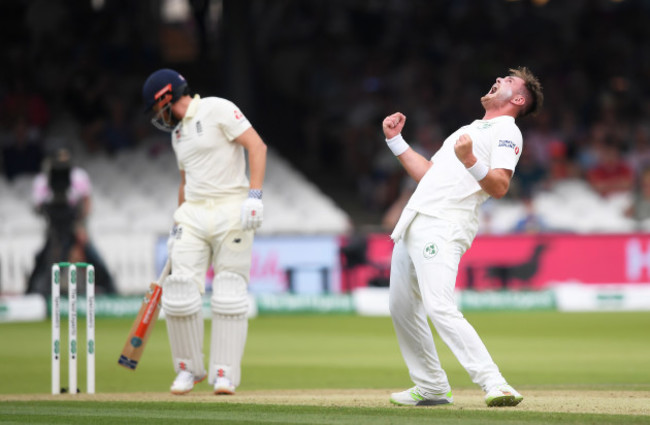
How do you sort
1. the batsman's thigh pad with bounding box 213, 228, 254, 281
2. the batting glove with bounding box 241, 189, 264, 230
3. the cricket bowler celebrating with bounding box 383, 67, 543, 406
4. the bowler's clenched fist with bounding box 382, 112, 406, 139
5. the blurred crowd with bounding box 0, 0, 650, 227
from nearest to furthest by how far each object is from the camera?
the cricket bowler celebrating with bounding box 383, 67, 543, 406
the bowler's clenched fist with bounding box 382, 112, 406, 139
the batting glove with bounding box 241, 189, 264, 230
the batsman's thigh pad with bounding box 213, 228, 254, 281
the blurred crowd with bounding box 0, 0, 650, 227

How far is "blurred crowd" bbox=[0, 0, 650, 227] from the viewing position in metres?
19.4

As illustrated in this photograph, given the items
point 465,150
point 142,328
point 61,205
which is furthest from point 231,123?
point 61,205

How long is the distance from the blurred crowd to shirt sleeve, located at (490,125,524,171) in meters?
11.6

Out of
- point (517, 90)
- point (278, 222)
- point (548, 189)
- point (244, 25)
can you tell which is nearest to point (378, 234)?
point (278, 222)

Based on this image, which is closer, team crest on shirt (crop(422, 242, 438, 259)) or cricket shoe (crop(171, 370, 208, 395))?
team crest on shirt (crop(422, 242, 438, 259))

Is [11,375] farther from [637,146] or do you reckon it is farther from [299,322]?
[637,146]

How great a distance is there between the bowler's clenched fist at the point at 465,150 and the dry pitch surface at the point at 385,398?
133 centimetres

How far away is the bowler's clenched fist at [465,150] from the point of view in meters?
6.11

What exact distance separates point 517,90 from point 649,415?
191cm

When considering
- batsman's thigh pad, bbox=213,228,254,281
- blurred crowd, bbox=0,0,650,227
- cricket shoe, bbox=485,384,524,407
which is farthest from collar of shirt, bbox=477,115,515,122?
blurred crowd, bbox=0,0,650,227

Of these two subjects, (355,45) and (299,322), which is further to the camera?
(355,45)

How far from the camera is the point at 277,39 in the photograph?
22781 millimetres

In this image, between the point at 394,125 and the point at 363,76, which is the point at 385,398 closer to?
the point at 394,125

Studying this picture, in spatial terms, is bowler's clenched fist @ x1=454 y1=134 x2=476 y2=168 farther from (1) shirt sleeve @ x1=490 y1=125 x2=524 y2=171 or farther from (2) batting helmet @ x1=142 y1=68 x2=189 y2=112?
(2) batting helmet @ x1=142 y1=68 x2=189 y2=112
